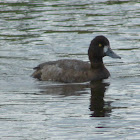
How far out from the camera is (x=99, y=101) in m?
12.0

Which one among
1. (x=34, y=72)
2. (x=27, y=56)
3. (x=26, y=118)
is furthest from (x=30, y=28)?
(x=26, y=118)

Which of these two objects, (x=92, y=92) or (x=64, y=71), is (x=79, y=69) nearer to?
(x=64, y=71)

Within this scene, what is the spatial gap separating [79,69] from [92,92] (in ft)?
6.01

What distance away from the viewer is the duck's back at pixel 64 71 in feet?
48.2

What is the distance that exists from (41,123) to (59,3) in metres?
17.2

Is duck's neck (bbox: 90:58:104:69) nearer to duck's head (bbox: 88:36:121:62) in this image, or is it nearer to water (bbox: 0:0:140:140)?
duck's head (bbox: 88:36:121:62)

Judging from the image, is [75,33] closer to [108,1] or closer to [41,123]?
[108,1]

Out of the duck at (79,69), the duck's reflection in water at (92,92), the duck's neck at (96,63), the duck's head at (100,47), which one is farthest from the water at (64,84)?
the duck's head at (100,47)

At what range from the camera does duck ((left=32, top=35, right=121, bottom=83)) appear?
14.7m

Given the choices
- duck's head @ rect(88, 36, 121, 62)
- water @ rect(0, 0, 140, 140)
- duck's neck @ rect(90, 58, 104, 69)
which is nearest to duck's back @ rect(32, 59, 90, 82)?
duck's neck @ rect(90, 58, 104, 69)

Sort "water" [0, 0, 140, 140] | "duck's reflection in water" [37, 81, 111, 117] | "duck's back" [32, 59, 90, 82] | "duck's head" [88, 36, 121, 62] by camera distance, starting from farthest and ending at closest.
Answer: "duck's head" [88, 36, 121, 62], "duck's back" [32, 59, 90, 82], "duck's reflection in water" [37, 81, 111, 117], "water" [0, 0, 140, 140]

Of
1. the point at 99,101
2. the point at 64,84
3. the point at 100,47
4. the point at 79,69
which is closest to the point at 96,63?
the point at 100,47

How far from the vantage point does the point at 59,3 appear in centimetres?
2675

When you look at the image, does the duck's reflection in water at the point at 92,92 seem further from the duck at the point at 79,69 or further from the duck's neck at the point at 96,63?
the duck's neck at the point at 96,63
